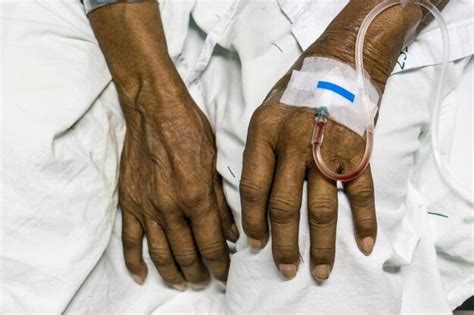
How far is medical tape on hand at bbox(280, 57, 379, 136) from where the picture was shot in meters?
0.78

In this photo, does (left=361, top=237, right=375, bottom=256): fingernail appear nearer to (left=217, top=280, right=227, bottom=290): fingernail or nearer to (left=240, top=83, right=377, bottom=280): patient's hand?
(left=240, top=83, right=377, bottom=280): patient's hand

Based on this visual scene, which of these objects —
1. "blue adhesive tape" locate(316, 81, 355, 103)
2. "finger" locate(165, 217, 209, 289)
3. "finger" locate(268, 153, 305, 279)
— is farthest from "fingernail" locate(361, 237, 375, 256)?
"finger" locate(165, 217, 209, 289)

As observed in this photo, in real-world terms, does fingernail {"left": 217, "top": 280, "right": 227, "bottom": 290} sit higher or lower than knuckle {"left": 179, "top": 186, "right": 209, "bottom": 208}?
lower

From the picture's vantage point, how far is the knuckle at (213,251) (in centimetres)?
93

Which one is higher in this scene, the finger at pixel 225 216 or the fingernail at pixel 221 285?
the finger at pixel 225 216

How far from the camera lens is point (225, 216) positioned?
96cm

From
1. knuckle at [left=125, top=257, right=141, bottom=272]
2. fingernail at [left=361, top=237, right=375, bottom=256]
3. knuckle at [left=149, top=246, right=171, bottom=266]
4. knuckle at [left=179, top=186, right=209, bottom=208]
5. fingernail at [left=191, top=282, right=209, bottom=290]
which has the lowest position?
fingernail at [left=191, top=282, right=209, bottom=290]

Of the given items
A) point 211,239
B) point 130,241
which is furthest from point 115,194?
point 211,239

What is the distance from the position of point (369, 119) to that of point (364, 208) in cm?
13

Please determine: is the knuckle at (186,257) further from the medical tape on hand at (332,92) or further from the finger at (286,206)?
the medical tape on hand at (332,92)

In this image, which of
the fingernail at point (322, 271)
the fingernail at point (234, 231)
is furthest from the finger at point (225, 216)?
the fingernail at point (322, 271)

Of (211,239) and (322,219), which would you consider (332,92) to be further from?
(211,239)

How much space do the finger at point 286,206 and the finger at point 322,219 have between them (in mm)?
19

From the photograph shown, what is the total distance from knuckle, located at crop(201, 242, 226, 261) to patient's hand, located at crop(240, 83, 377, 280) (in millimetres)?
141
